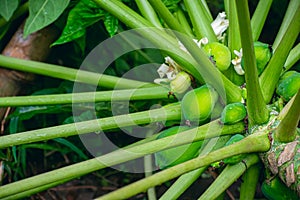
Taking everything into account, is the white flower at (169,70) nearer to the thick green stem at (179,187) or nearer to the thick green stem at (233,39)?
the thick green stem at (233,39)

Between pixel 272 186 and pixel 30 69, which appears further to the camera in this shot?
pixel 30 69

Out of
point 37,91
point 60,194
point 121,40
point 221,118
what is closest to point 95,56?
point 121,40

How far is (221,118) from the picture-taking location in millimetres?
936

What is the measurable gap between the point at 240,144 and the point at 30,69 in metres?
0.54

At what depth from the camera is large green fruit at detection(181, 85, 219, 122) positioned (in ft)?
3.09

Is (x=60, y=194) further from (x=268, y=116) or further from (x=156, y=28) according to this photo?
(x=268, y=116)

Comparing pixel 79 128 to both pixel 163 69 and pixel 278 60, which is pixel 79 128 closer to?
pixel 163 69

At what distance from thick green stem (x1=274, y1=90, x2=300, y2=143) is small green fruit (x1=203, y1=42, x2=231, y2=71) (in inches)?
7.5

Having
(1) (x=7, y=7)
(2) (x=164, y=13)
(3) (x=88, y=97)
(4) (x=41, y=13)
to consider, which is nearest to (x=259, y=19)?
(2) (x=164, y=13)

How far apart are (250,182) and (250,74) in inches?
9.4

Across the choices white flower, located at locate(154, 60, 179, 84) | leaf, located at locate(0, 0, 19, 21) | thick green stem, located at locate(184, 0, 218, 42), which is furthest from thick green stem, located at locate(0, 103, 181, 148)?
leaf, located at locate(0, 0, 19, 21)

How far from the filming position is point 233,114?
3.05 ft

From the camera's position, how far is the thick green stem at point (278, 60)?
862 mm

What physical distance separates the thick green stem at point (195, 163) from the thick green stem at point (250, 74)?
1.4 inches
